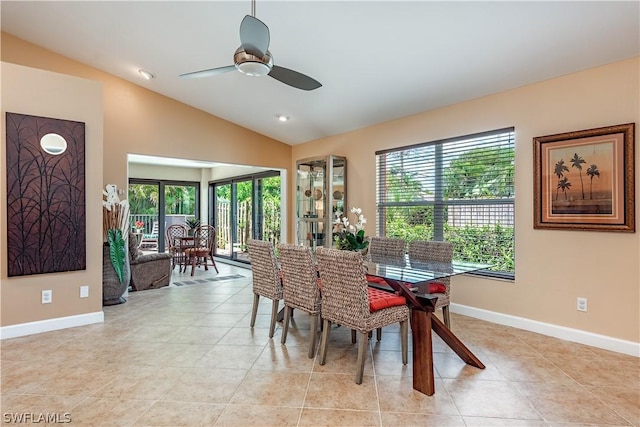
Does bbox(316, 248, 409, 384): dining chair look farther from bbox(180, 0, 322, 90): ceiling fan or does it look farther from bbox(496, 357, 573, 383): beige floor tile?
bbox(180, 0, 322, 90): ceiling fan

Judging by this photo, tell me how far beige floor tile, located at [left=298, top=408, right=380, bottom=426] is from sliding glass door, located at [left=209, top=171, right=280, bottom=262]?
5.02 m

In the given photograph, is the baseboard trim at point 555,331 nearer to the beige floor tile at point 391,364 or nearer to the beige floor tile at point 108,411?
the beige floor tile at point 391,364

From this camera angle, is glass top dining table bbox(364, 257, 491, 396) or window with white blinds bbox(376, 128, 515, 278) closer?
glass top dining table bbox(364, 257, 491, 396)

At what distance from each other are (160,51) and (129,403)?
3.68 meters

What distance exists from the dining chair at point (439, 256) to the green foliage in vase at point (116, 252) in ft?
12.3

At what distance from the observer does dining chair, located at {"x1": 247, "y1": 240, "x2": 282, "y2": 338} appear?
3.29 metres

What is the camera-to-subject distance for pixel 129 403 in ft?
7.11

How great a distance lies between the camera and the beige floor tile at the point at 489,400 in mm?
2081

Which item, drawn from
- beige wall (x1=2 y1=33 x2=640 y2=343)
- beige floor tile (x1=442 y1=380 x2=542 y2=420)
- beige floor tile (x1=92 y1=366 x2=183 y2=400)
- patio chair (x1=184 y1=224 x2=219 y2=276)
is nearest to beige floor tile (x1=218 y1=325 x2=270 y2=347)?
beige floor tile (x1=92 y1=366 x2=183 y2=400)

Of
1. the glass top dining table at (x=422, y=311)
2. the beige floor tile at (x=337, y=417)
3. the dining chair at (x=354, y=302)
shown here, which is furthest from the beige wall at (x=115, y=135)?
the glass top dining table at (x=422, y=311)

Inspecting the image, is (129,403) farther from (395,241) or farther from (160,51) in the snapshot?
(160,51)

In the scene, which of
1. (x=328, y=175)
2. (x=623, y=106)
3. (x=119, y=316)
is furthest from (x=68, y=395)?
(x=623, y=106)

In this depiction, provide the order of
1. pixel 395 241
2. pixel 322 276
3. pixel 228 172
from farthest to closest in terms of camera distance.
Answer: pixel 228 172 < pixel 395 241 < pixel 322 276

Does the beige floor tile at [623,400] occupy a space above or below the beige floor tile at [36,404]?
below
